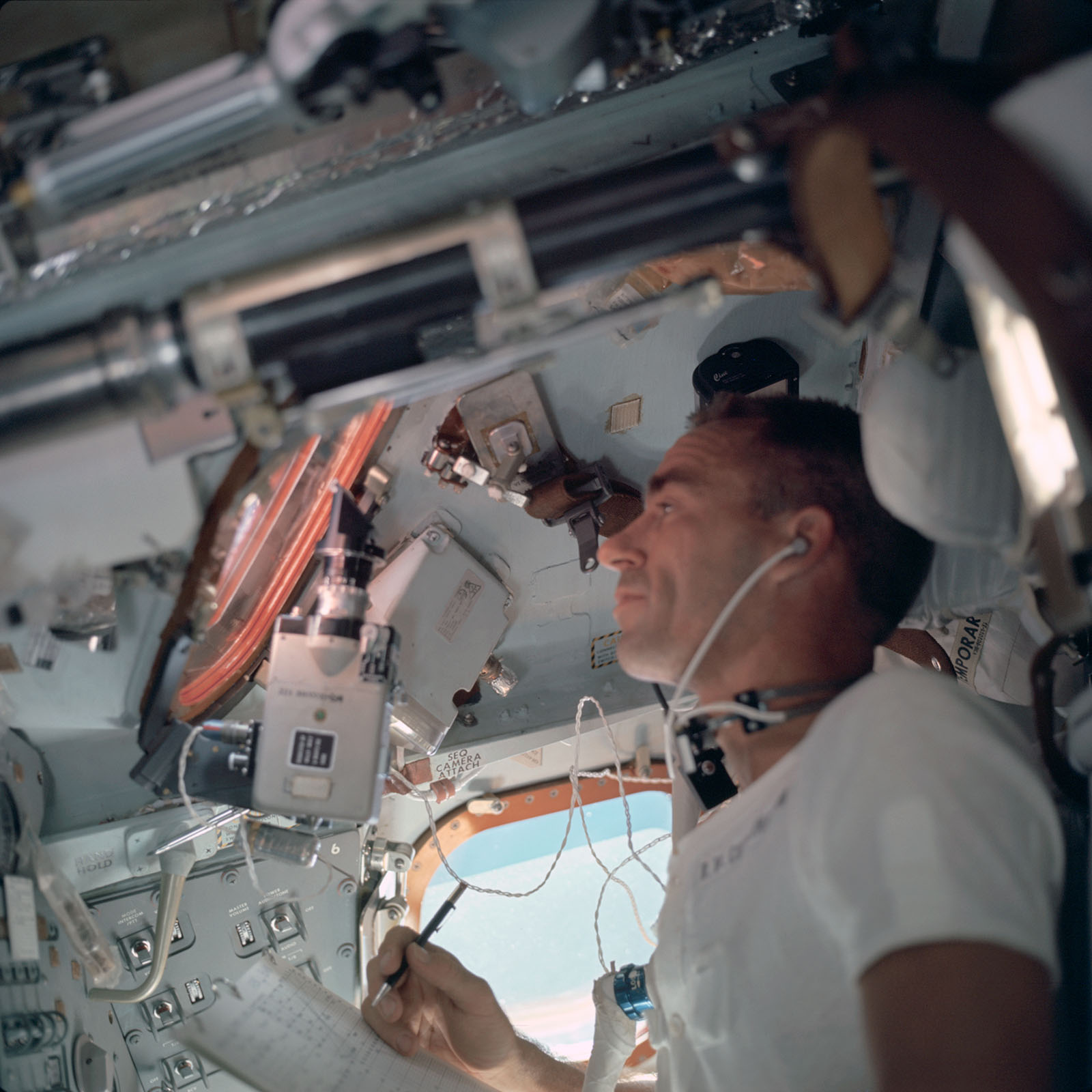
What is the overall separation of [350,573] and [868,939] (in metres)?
1.20

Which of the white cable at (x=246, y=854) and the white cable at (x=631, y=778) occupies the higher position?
the white cable at (x=246, y=854)

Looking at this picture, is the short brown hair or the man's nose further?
the man's nose

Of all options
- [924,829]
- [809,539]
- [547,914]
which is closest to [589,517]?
[809,539]

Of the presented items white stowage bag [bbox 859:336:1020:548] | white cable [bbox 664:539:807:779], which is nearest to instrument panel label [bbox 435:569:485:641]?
white cable [bbox 664:539:807:779]

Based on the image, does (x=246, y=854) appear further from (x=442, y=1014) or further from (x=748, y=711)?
(x=748, y=711)

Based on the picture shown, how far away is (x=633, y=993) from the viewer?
219cm

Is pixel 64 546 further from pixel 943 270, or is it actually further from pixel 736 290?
pixel 943 270

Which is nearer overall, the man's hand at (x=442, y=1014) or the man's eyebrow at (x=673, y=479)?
the man's eyebrow at (x=673, y=479)

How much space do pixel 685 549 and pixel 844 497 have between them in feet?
1.10

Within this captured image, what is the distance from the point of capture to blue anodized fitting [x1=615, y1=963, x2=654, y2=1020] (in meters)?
2.18

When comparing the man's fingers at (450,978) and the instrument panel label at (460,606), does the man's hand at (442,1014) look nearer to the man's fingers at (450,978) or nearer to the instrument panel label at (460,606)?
Answer: the man's fingers at (450,978)

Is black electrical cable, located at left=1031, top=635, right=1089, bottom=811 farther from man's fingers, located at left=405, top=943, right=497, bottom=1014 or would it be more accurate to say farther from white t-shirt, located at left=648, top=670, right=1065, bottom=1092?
man's fingers, located at left=405, top=943, right=497, bottom=1014

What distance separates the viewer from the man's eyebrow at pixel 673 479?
6.06 ft

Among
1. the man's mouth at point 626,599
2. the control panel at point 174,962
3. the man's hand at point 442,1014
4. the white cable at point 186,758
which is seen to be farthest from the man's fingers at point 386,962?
the man's mouth at point 626,599
